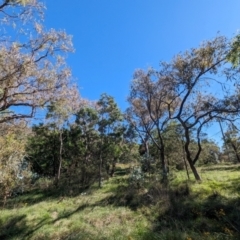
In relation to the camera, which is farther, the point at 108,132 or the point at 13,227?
the point at 108,132

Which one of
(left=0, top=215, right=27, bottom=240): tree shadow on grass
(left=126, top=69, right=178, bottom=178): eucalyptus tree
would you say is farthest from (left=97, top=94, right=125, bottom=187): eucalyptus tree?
(left=0, top=215, right=27, bottom=240): tree shadow on grass

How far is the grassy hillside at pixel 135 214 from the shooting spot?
30.2ft

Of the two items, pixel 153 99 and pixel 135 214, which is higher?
pixel 153 99

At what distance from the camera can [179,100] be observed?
64.9 feet

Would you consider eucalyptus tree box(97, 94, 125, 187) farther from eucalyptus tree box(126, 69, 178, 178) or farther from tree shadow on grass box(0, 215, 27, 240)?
tree shadow on grass box(0, 215, 27, 240)

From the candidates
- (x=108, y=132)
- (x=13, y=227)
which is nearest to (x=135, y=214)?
(x=13, y=227)

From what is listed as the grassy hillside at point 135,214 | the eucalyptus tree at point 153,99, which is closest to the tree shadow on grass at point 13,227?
the grassy hillside at point 135,214

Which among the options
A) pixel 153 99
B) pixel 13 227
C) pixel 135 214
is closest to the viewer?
pixel 135 214

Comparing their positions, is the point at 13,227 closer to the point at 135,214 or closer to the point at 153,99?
the point at 135,214

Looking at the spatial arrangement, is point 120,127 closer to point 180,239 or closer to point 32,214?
point 32,214

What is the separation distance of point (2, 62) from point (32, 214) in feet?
27.7

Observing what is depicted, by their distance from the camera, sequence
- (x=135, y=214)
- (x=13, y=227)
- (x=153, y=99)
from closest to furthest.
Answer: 1. (x=135, y=214)
2. (x=13, y=227)
3. (x=153, y=99)

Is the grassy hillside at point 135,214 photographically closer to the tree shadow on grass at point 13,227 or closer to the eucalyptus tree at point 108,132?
the tree shadow on grass at point 13,227

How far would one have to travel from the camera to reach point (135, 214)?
11.9 metres
